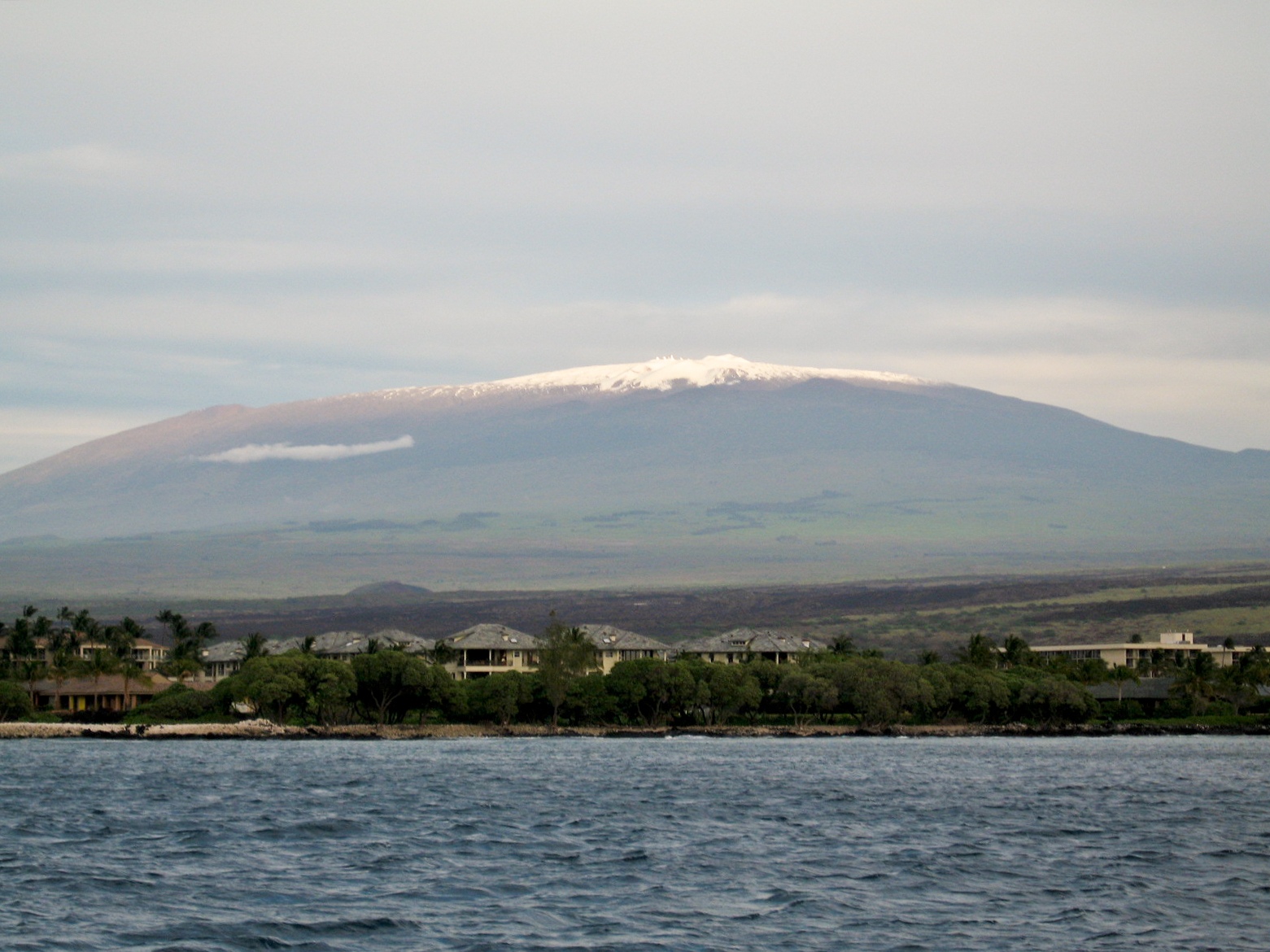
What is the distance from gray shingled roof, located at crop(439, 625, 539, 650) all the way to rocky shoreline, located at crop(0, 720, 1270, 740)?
36.4 meters

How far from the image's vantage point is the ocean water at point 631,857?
3697cm

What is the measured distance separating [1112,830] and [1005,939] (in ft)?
75.9

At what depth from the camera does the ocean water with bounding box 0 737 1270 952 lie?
121ft

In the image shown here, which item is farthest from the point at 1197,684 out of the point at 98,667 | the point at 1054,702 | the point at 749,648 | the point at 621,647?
the point at 98,667

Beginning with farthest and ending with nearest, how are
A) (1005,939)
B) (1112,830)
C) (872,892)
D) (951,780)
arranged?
1. (951,780)
2. (1112,830)
3. (872,892)
4. (1005,939)

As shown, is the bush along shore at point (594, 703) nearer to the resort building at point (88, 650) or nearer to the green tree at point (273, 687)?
the green tree at point (273, 687)

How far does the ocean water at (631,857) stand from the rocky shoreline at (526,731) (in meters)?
35.2

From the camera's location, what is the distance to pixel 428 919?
38125 mm

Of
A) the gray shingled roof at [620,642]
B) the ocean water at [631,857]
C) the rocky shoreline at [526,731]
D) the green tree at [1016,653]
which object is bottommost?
the rocky shoreline at [526,731]

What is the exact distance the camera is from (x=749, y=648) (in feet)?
605

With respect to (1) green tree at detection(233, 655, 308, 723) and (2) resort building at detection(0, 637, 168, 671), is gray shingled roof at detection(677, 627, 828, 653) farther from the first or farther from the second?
(2) resort building at detection(0, 637, 168, 671)

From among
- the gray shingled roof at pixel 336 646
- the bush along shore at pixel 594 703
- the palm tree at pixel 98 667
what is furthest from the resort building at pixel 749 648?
the palm tree at pixel 98 667

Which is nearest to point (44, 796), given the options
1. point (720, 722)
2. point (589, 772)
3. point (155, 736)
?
point (589, 772)

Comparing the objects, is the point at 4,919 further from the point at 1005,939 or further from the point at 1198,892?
the point at 1198,892
